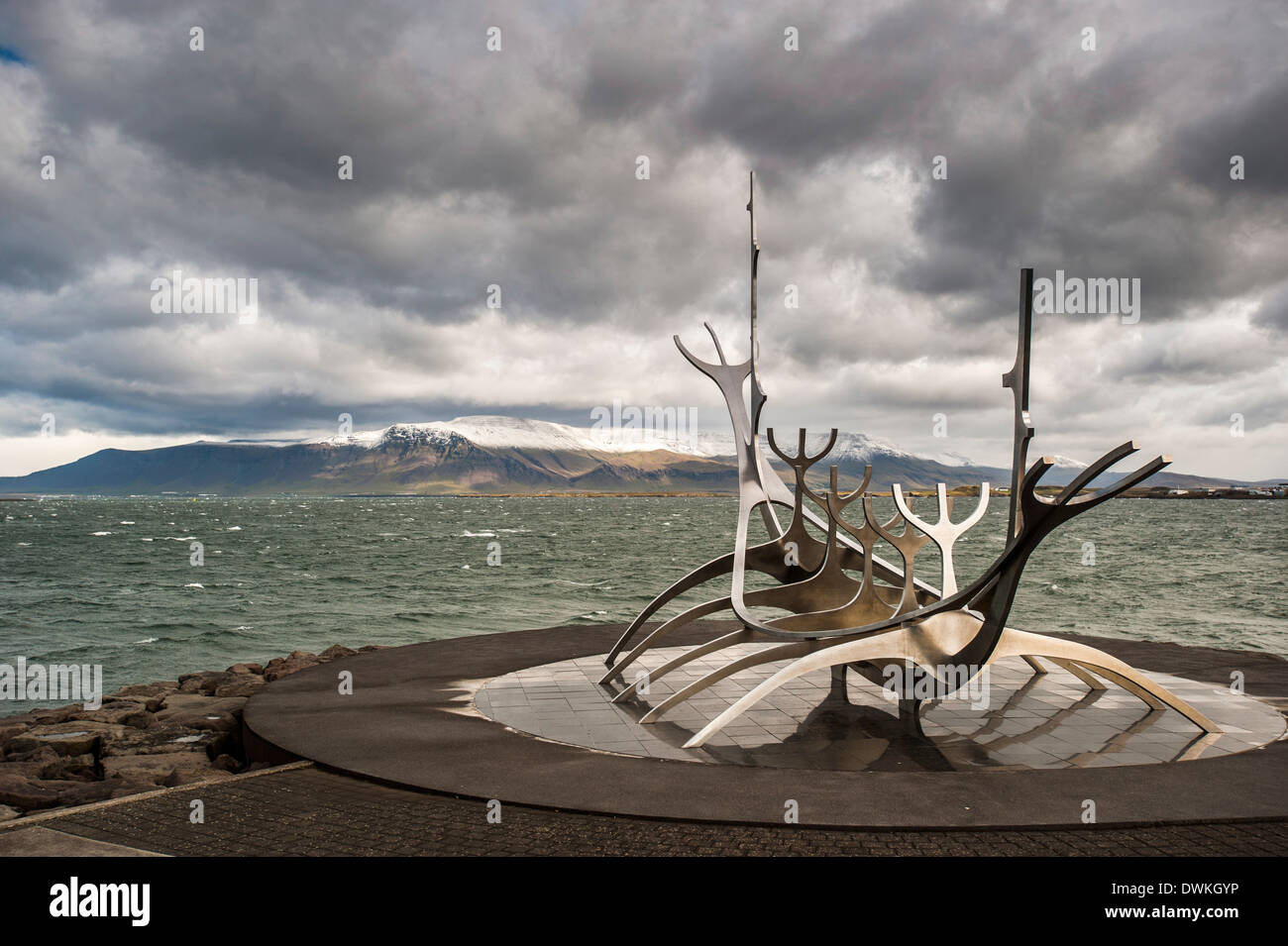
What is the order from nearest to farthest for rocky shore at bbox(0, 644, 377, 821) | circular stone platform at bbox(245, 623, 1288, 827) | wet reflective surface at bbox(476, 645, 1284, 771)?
circular stone platform at bbox(245, 623, 1288, 827) → wet reflective surface at bbox(476, 645, 1284, 771) → rocky shore at bbox(0, 644, 377, 821)

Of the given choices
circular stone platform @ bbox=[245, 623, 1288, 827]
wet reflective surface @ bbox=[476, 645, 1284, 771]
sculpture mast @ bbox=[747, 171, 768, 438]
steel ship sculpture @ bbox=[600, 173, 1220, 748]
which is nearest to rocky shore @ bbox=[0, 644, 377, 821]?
circular stone platform @ bbox=[245, 623, 1288, 827]

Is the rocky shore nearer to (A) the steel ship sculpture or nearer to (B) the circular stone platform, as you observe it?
(B) the circular stone platform

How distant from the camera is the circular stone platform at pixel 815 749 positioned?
302 inches

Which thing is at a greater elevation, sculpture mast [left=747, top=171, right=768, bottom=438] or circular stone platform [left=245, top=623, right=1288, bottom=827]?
sculpture mast [left=747, top=171, right=768, bottom=438]

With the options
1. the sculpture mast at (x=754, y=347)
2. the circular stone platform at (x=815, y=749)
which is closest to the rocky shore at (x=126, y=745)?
the circular stone platform at (x=815, y=749)

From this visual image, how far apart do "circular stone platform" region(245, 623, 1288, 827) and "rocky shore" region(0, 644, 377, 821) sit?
0.86m

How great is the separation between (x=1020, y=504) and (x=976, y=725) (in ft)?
9.90

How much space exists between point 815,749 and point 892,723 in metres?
1.77

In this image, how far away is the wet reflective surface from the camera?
9.71 metres

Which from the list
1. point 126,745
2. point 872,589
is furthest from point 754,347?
point 126,745

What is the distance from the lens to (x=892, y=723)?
11414 millimetres

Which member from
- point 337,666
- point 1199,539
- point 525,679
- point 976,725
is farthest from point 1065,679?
point 1199,539

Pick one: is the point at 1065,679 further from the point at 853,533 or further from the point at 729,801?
the point at 729,801

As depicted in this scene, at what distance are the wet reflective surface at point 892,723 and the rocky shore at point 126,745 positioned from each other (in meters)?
3.53
